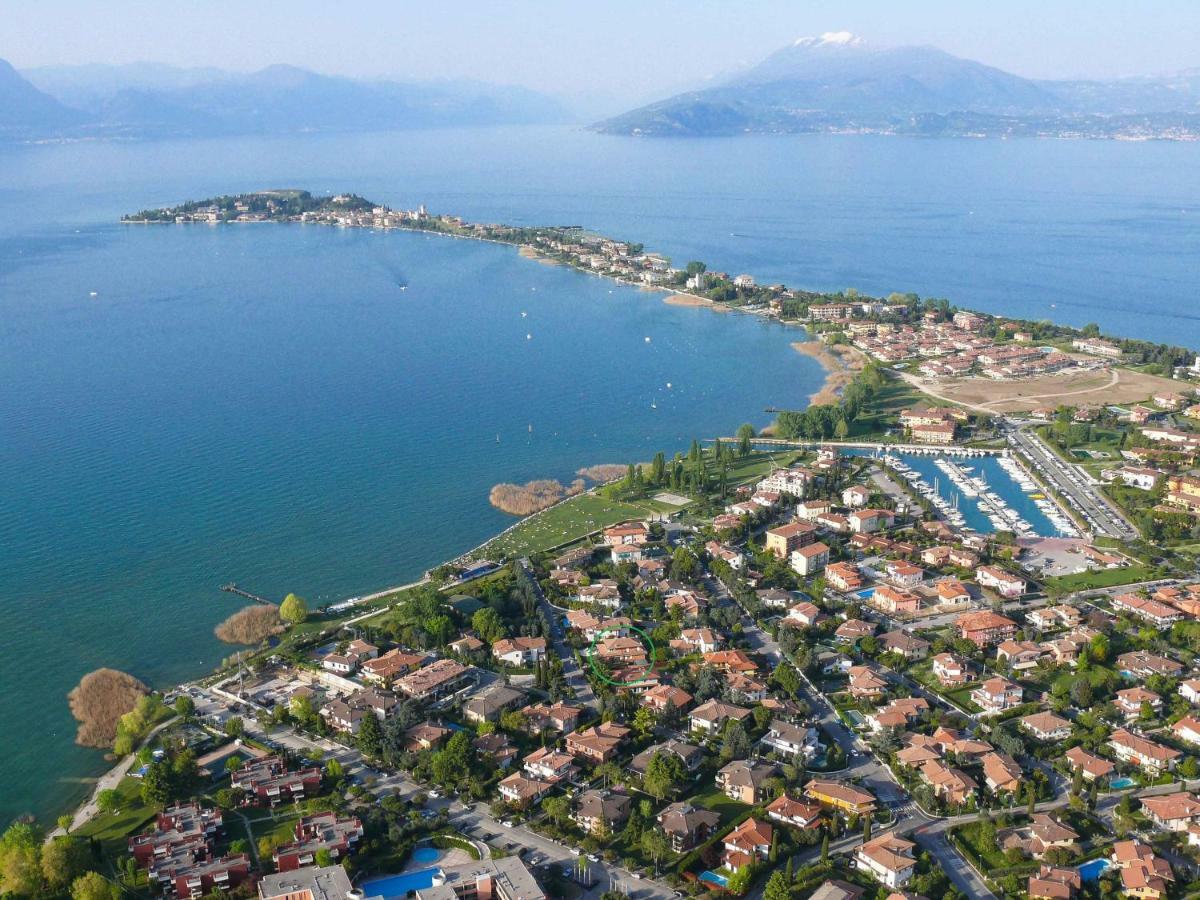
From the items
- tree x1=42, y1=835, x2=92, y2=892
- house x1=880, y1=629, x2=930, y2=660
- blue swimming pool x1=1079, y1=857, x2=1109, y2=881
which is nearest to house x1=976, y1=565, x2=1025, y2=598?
house x1=880, y1=629, x2=930, y2=660

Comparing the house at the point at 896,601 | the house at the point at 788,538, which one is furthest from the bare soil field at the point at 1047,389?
the house at the point at 896,601

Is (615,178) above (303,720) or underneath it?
above

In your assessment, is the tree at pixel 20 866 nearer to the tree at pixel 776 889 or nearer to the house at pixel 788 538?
the tree at pixel 776 889

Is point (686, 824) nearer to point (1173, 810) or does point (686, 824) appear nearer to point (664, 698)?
point (664, 698)

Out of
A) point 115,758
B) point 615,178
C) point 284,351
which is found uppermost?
point 615,178

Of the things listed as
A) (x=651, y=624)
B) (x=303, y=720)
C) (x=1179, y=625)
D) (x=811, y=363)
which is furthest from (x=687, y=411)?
(x=303, y=720)

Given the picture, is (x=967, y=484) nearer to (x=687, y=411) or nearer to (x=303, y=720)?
(x=687, y=411)

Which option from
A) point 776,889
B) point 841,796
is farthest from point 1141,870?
point 776,889
